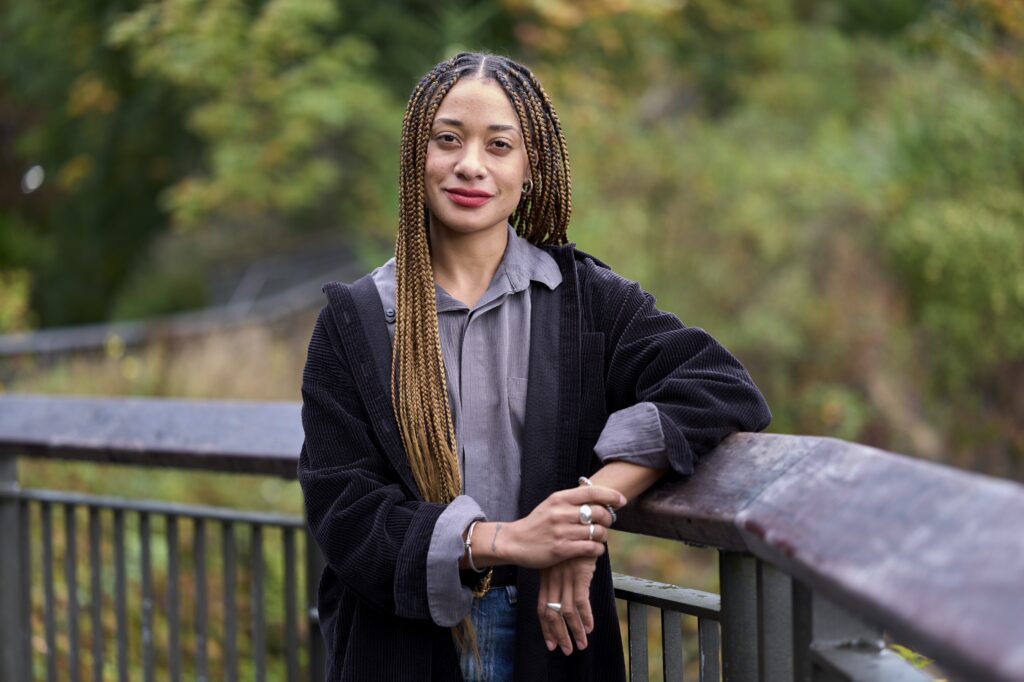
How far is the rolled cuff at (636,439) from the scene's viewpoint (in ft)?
6.63

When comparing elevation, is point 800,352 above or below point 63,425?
below

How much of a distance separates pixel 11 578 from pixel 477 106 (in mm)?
2565

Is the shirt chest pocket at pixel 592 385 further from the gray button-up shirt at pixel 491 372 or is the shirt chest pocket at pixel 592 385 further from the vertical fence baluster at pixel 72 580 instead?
the vertical fence baluster at pixel 72 580

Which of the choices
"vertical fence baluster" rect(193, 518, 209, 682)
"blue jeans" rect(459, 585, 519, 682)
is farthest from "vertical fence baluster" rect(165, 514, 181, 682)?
"blue jeans" rect(459, 585, 519, 682)

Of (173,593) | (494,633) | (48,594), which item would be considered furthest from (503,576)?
(48,594)

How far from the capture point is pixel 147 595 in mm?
3588

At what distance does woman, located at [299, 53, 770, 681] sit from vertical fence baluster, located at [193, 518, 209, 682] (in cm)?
114

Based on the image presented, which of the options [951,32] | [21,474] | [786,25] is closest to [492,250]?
[21,474]

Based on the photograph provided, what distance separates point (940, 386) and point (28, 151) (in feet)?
47.6

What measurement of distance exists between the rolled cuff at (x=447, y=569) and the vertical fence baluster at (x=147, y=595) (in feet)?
5.64

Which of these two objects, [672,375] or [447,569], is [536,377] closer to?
[672,375]

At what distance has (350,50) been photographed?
12.4 meters

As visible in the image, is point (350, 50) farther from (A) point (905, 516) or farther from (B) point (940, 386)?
(A) point (905, 516)

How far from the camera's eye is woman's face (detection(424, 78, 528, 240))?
7.68ft
